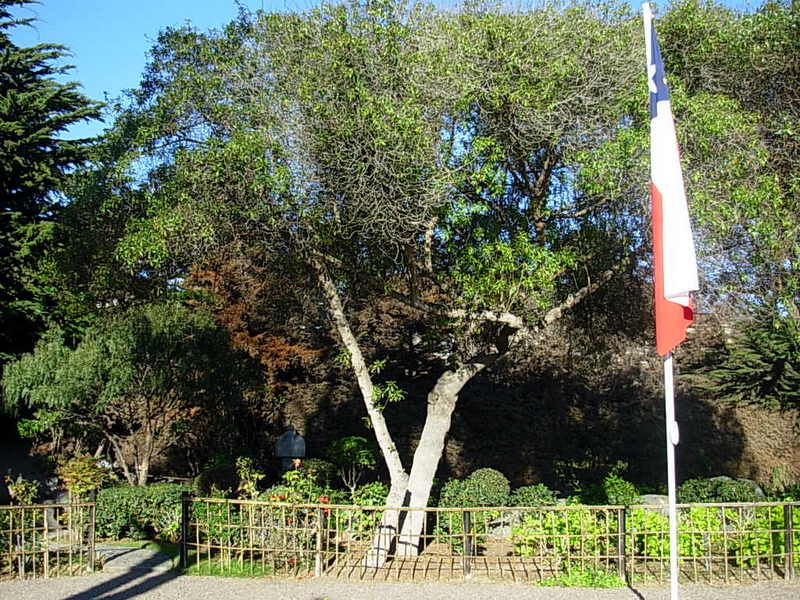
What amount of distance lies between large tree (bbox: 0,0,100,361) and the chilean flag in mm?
13574

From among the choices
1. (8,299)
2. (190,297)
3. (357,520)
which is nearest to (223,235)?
(357,520)

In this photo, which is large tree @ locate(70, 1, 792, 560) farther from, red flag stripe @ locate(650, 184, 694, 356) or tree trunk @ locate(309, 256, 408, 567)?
red flag stripe @ locate(650, 184, 694, 356)

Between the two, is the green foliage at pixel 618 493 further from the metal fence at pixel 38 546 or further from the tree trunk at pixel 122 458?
the tree trunk at pixel 122 458

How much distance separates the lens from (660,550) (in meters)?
8.48

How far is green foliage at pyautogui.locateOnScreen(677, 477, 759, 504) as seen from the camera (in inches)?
411

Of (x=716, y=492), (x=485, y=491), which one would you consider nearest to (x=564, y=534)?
(x=485, y=491)

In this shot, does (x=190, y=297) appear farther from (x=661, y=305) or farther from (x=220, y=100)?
(x=661, y=305)

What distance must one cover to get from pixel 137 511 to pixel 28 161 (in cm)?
962

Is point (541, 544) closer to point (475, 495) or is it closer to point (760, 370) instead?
point (475, 495)

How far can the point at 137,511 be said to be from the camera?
37.4ft

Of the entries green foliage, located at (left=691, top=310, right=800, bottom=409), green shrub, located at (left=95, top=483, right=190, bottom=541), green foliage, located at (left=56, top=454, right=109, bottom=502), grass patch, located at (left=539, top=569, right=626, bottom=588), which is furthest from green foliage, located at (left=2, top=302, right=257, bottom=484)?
green foliage, located at (left=691, top=310, right=800, bottom=409)

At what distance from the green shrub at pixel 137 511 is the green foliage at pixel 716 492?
23.6ft

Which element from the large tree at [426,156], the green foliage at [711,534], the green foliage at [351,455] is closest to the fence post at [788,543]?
the green foliage at [711,534]

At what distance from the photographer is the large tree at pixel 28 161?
16.5m
